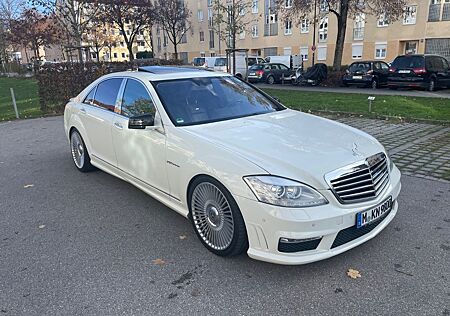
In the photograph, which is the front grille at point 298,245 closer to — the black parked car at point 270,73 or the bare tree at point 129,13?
the black parked car at point 270,73

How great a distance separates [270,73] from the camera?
81.2 feet

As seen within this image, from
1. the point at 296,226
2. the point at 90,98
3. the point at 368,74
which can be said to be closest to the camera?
the point at 296,226

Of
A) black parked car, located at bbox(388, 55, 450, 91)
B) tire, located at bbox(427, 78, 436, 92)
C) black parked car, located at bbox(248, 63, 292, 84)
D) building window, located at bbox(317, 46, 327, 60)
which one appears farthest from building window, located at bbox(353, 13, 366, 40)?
tire, located at bbox(427, 78, 436, 92)

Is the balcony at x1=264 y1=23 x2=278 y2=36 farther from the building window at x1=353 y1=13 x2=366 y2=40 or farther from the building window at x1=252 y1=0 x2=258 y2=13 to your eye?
the building window at x1=353 y1=13 x2=366 y2=40

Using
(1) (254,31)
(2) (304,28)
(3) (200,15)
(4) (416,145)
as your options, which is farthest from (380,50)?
(4) (416,145)

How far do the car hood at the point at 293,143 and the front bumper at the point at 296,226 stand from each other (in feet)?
0.74

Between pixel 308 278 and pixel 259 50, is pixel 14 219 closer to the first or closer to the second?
pixel 308 278

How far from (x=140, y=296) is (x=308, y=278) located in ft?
4.31

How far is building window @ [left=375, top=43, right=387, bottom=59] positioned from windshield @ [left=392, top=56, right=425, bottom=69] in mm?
19514

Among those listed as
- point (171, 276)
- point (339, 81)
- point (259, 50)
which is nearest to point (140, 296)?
point (171, 276)

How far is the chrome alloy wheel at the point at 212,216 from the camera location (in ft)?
10.2

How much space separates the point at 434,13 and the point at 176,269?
35.8 meters

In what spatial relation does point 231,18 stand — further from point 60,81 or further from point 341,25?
point 60,81

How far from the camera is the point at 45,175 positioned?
5738mm
